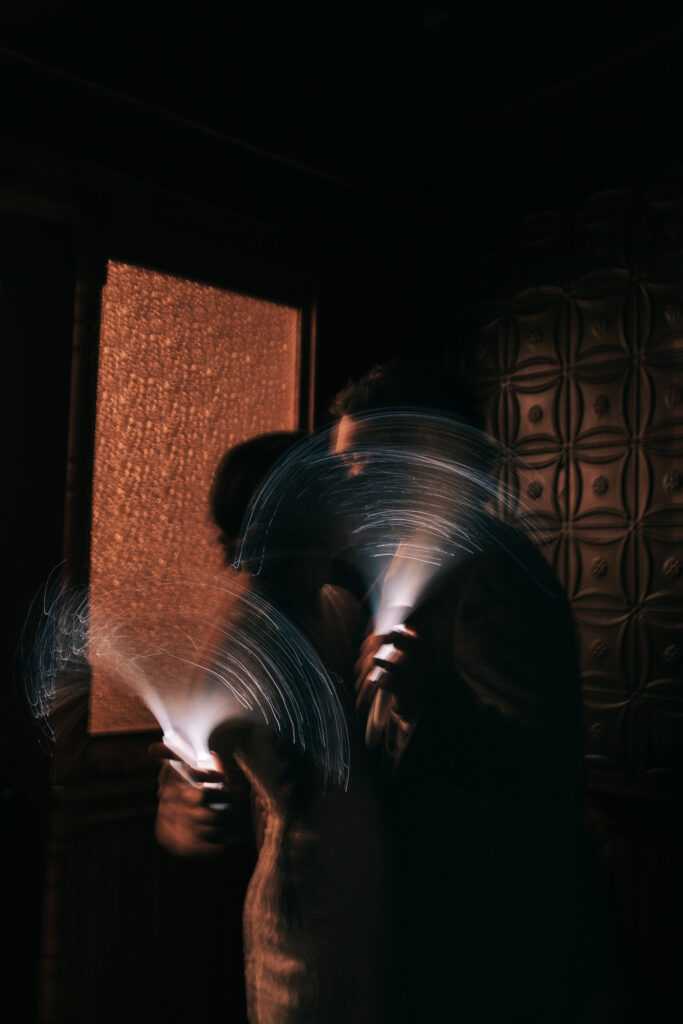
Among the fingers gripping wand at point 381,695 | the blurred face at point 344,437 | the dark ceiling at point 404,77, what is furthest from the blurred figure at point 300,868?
the dark ceiling at point 404,77

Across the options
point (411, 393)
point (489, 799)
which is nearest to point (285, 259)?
point (411, 393)

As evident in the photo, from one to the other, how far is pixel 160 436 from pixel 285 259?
55cm

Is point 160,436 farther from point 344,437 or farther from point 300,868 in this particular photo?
point 300,868

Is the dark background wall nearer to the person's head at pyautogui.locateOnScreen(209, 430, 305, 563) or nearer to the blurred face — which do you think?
the person's head at pyautogui.locateOnScreen(209, 430, 305, 563)

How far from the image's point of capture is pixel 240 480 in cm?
154

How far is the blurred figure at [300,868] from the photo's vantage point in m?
1.09

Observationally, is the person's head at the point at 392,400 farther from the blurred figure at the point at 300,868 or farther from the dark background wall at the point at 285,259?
the blurred figure at the point at 300,868

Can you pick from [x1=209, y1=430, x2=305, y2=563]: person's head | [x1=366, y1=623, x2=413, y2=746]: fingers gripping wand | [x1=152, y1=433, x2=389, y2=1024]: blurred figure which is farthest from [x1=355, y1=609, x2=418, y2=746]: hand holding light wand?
[x1=209, y1=430, x2=305, y2=563]: person's head

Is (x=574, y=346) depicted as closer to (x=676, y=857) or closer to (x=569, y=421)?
(x=569, y=421)

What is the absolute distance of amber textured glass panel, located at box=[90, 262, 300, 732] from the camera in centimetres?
181

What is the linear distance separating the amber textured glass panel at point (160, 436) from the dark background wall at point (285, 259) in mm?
61

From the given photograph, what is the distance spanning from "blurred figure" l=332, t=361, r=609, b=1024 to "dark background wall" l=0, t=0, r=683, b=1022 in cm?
74

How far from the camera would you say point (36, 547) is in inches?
68.6

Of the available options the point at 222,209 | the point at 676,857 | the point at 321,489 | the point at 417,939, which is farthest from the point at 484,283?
the point at 417,939
